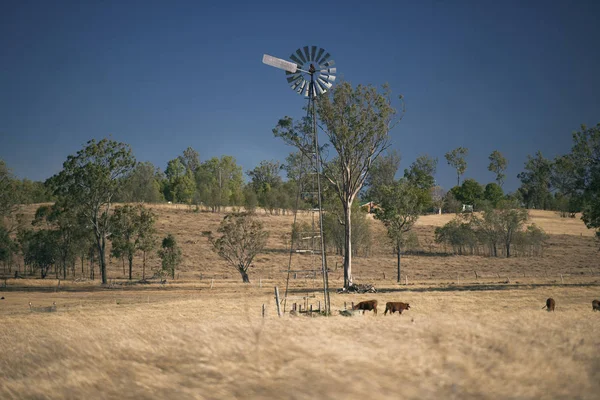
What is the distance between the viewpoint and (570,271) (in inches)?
2795

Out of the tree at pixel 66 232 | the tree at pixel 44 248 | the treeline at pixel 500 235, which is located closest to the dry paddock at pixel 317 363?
the tree at pixel 66 232

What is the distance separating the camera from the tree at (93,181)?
2608 inches

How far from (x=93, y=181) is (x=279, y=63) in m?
42.7

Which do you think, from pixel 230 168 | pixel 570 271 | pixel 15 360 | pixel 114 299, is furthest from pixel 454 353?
pixel 230 168

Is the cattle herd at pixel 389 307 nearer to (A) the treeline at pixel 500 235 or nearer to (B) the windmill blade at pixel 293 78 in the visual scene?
(B) the windmill blade at pixel 293 78

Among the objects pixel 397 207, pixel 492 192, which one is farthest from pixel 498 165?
pixel 397 207

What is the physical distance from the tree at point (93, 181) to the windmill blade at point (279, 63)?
41.5 meters

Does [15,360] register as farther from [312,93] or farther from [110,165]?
[110,165]

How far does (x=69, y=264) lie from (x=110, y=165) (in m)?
19.1

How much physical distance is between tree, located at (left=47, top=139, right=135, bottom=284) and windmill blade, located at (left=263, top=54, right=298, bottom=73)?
41485 mm

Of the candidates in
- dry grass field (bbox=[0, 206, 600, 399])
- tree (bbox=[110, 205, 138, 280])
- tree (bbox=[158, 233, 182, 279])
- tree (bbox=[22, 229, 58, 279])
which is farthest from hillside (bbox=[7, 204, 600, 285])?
dry grass field (bbox=[0, 206, 600, 399])

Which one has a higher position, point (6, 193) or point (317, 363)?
point (6, 193)

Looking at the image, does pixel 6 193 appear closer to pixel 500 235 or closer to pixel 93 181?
pixel 93 181

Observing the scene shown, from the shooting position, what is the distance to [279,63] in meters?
33.7
